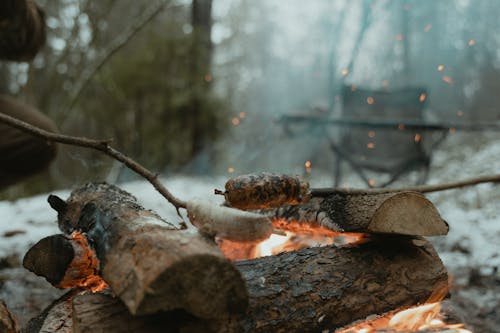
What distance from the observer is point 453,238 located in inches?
129

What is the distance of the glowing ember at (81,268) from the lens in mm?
1625

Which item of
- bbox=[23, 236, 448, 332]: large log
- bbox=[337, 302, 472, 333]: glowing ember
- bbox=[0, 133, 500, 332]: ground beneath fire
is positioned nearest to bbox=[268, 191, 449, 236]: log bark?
bbox=[23, 236, 448, 332]: large log

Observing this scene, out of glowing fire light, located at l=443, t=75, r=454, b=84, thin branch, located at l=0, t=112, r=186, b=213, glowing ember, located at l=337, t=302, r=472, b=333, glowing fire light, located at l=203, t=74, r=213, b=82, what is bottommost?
glowing ember, located at l=337, t=302, r=472, b=333

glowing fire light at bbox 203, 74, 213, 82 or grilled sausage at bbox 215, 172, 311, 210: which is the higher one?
glowing fire light at bbox 203, 74, 213, 82

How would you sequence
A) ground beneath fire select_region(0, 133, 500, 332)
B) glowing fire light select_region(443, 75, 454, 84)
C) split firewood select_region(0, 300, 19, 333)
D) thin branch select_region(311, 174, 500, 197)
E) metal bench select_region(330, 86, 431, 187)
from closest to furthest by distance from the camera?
split firewood select_region(0, 300, 19, 333)
thin branch select_region(311, 174, 500, 197)
ground beneath fire select_region(0, 133, 500, 332)
metal bench select_region(330, 86, 431, 187)
glowing fire light select_region(443, 75, 454, 84)

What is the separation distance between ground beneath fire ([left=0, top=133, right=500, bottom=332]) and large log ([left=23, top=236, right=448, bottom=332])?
67 centimetres

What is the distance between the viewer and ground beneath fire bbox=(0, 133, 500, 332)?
7.22 ft

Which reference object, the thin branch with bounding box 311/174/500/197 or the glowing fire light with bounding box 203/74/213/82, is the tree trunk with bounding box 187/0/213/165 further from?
the thin branch with bounding box 311/174/500/197

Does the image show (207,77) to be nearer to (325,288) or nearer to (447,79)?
(325,288)

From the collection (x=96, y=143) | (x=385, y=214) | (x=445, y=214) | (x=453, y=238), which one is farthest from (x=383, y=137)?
(x=96, y=143)

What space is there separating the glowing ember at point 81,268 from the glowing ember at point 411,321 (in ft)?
3.49

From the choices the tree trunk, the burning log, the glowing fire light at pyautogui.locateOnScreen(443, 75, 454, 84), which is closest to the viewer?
the burning log

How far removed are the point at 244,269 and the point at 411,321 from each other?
0.76 meters

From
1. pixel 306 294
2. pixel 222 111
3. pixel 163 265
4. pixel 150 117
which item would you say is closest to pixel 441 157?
pixel 222 111
